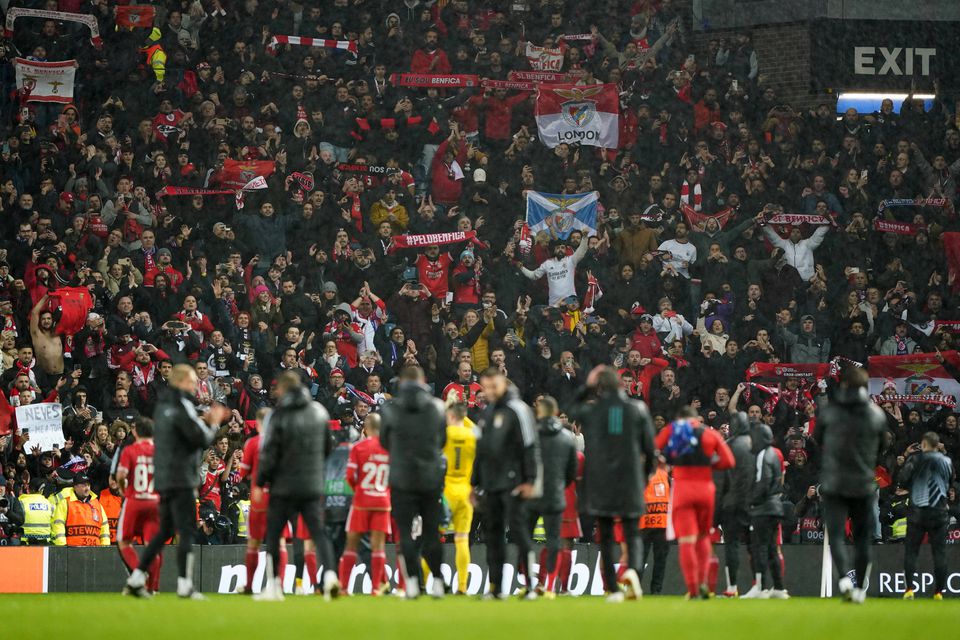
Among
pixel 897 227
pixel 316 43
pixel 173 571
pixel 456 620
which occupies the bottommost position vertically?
pixel 173 571

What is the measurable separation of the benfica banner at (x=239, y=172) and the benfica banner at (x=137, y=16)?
3.78 metres

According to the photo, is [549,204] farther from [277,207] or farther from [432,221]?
[277,207]

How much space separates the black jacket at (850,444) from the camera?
13.8 meters

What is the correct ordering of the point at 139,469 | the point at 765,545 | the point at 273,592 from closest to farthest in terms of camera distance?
the point at 273,592 < the point at 139,469 < the point at 765,545

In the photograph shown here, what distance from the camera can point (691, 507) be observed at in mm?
14359

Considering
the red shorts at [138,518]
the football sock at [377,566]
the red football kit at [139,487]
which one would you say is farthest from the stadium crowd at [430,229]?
the football sock at [377,566]

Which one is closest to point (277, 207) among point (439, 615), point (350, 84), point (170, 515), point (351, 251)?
point (351, 251)

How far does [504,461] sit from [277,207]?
12.6m

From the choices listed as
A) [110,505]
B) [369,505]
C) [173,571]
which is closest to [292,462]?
[369,505]

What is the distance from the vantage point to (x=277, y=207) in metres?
25.8

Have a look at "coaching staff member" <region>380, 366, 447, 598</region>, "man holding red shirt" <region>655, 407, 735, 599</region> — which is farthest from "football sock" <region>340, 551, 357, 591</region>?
"man holding red shirt" <region>655, 407, 735, 599</region>

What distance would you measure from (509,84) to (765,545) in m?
13.6

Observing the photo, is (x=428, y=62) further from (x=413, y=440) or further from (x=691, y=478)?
(x=413, y=440)

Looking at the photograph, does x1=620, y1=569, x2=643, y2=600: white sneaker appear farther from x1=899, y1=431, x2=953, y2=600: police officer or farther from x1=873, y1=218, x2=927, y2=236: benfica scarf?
x1=873, y1=218, x2=927, y2=236: benfica scarf
